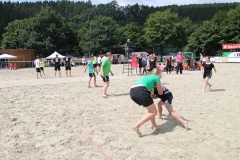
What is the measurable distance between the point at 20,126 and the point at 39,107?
1.78m

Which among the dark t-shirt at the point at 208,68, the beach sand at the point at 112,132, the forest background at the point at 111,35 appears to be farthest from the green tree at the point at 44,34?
the dark t-shirt at the point at 208,68

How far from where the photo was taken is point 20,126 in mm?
4695

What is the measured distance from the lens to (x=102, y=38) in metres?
46.9

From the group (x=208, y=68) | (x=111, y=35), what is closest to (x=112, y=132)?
(x=208, y=68)

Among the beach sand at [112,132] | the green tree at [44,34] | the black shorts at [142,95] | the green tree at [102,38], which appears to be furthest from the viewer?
the green tree at [102,38]

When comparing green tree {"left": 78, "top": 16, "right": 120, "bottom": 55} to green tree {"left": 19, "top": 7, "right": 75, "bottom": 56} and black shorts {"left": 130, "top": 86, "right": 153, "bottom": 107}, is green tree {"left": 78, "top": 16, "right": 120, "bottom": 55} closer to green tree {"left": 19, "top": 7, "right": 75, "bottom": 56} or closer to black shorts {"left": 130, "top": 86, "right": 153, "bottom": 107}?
green tree {"left": 19, "top": 7, "right": 75, "bottom": 56}

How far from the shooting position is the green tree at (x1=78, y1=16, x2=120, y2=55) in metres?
47.1

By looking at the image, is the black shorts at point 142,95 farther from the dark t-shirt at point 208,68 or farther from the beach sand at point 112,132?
the dark t-shirt at point 208,68

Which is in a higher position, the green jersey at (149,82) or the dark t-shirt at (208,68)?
the dark t-shirt at (208,68)

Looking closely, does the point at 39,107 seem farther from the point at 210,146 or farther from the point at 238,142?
the point at 238,142

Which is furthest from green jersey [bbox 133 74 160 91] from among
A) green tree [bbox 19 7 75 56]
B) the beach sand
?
green tree [bbox 19 7 75 56]

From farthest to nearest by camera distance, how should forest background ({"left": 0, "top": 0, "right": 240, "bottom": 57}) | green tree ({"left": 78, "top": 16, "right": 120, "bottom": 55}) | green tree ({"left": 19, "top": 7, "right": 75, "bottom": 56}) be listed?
green tree ({"left": 78, "top": 16, "right": 120, "bottom": 55}), forest background ({"left": 0, "top": 0, "right": 240, "bottom": 57}), green tree ({"left": 19, "top": 7, "right": 75, "bottom": 56})

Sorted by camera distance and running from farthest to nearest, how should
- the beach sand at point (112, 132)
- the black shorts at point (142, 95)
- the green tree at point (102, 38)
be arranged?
the green tree at point (102, 38) → the black shorts at point (142, 95) → the beach sand at point (112, 132)

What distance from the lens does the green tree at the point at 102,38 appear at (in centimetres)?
4715
